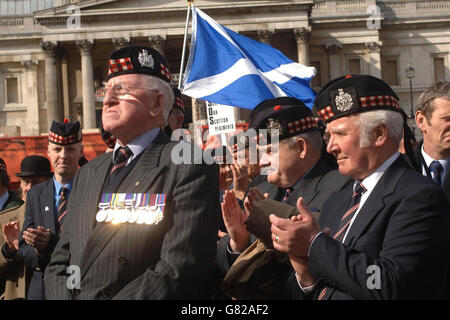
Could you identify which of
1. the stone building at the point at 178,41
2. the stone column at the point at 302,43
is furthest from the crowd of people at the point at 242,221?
the stone column at the point at 302,43

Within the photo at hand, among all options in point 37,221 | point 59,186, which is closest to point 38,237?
point 37,221

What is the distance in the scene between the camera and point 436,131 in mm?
4496

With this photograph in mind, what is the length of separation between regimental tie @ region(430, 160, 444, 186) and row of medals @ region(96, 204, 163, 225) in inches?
98.5

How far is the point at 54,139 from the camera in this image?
5539 millimetres

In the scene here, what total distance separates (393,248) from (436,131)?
2.18 m

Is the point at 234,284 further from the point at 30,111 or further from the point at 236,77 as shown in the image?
the point at 30,111

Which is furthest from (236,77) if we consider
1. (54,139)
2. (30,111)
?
(30,111)

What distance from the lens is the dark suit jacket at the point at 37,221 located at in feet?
15.4

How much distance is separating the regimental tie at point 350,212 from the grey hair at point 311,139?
3.61 feet

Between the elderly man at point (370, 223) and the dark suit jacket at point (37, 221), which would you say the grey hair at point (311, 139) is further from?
the dark suit jacket at point (37, 221)

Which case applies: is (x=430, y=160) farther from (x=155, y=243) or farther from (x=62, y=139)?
(x=62, y=139)

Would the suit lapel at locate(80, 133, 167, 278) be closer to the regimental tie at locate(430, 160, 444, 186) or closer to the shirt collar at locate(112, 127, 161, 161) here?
the shirt collar at locate(112, 127, 161, 161)
